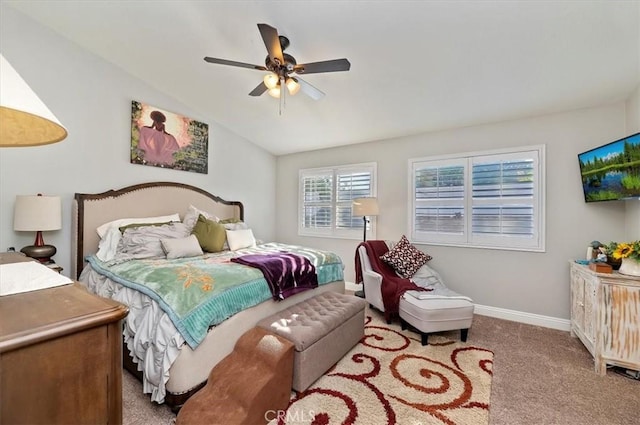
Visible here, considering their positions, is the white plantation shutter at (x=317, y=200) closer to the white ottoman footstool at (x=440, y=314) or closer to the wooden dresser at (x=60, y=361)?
the white ottoman footstool at (x=440, y=314)

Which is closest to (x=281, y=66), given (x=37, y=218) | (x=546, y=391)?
(x=37, y=218)

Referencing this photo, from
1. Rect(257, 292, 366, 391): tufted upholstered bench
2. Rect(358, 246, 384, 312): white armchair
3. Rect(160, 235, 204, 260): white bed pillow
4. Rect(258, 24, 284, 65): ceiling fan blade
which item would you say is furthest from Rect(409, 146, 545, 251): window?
Rect(160, 235, 204, 260): white bed pillow

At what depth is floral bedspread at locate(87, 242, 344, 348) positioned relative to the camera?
1.80 metres

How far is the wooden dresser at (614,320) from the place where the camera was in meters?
2.15

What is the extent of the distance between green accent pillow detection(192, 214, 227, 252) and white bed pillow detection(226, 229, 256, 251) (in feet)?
0.35

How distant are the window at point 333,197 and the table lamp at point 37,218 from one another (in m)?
3.34

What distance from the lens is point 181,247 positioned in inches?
117

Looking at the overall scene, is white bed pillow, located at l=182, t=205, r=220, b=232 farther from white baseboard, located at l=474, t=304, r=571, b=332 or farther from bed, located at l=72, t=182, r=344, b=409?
white baseboard, located at l=474, t=304, r=571, b=332

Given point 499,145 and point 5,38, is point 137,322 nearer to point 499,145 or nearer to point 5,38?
point 5,38

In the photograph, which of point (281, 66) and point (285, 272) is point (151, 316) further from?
point (281, 66)

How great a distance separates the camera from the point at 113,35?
2.86m

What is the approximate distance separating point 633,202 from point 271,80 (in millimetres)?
3618

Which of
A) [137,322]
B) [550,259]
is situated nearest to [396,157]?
[550,259]

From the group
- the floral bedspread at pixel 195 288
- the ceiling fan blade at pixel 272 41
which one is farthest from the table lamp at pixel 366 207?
the ceiling fan blade at pixel 272 41
